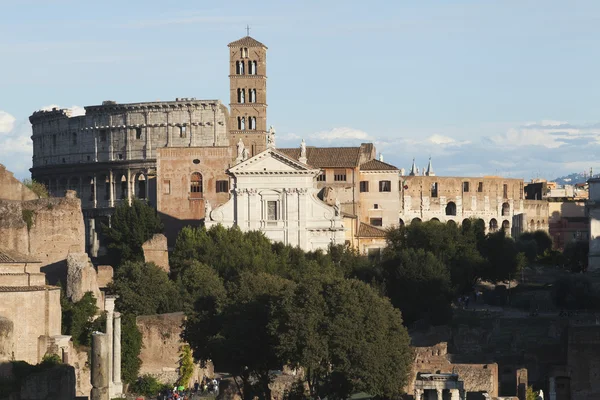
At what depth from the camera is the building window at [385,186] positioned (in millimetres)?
91062

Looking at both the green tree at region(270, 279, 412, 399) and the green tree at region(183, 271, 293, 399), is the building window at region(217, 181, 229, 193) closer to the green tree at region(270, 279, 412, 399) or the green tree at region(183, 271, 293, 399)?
the green tree at region(183, 271, 293, 399)

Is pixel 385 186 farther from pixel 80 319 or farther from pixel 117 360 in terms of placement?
pixel 117 360

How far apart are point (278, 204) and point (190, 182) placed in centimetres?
789

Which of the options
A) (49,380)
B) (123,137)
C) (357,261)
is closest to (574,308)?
(357,261)

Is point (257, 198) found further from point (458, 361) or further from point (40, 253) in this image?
point (458, 361)

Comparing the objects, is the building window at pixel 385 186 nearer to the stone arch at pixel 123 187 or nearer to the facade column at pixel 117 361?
the stone arch at pixel 123 187

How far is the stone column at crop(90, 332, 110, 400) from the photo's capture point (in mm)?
31594

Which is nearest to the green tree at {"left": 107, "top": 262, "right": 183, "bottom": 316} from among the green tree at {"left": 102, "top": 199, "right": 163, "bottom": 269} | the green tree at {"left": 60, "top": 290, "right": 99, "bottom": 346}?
the green tree at {"left": 60, "top": 290, "right": 99, "bottom": 346}

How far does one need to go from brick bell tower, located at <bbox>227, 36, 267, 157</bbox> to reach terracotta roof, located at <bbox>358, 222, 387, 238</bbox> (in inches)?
237

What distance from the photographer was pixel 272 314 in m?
47.9

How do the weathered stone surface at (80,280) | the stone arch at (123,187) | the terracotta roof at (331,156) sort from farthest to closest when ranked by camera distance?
1. the stone arch at (123,187)
2. the terracotta roof at (331,156)
3. the weathered stone surface at (80,280)

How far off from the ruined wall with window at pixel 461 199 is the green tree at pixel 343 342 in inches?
2411

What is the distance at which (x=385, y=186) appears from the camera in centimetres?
9112

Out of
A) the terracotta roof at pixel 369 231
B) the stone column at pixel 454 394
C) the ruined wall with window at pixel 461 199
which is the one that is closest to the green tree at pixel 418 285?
the terracotta roof at pixel 369 231
